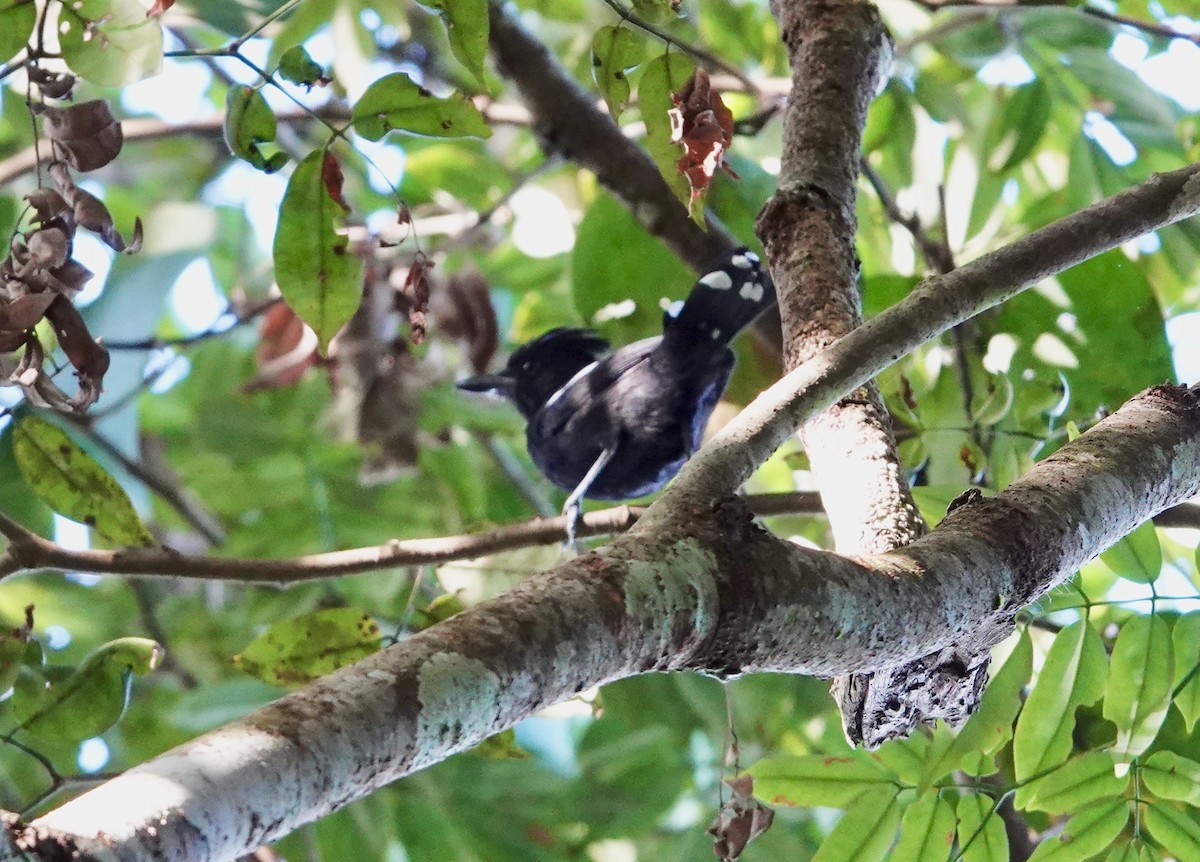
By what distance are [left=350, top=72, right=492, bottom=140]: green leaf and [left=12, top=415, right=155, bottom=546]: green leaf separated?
25.5 inches

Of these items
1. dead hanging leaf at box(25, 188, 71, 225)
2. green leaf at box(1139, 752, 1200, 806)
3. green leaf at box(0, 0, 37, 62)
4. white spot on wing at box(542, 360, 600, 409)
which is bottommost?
green leaf at box(1139, 752, 1200, 806)

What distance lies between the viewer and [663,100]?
4.71 feet

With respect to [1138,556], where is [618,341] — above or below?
above

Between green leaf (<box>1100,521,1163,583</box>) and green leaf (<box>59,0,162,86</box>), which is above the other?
green leaf (<box>59,0,162,86</box>)

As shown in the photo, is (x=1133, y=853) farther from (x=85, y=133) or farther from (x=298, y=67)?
(x=85, y=133)

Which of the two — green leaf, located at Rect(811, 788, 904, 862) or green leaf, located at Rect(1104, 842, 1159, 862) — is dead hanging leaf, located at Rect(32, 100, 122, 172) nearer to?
green leaf, located at Rect(811, 788, 904, 862)

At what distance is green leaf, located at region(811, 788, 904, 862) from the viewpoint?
1505mm

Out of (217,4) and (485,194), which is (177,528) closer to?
(485,194)

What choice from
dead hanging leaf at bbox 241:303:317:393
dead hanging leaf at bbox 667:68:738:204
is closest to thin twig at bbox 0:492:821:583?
dead hanging leaf at bbox 667:68:738:204

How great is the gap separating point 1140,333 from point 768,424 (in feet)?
4.53

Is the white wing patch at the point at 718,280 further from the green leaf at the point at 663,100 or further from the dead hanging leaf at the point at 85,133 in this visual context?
the dead hanging leaf at the point at 85,133

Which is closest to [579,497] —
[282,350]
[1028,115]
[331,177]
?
[331,177]

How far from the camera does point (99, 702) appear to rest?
153 cm

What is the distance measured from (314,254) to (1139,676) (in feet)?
3.72
